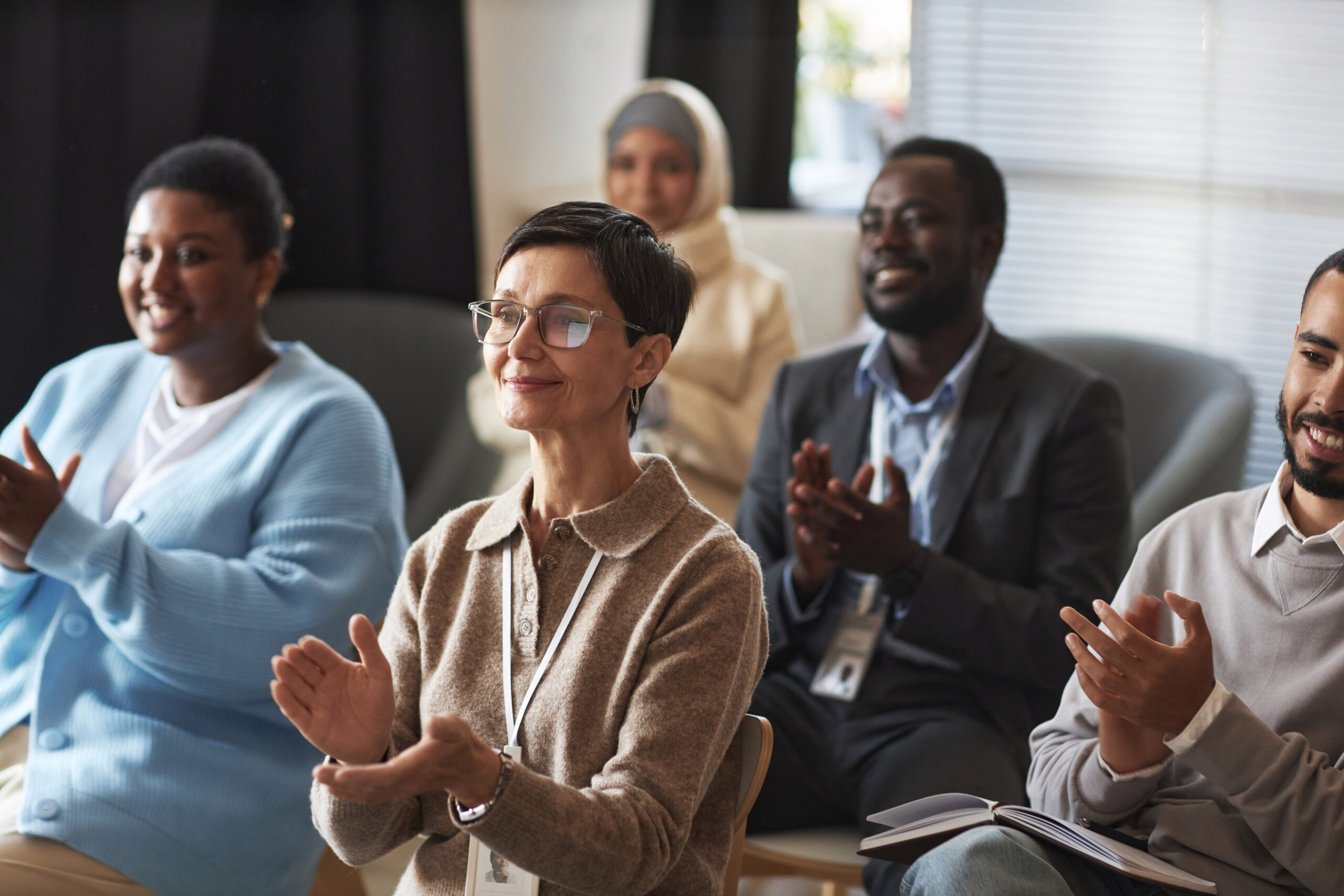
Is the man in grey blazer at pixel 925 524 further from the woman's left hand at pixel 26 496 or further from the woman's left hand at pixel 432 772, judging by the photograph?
the woman's left hand at pixel 26 496

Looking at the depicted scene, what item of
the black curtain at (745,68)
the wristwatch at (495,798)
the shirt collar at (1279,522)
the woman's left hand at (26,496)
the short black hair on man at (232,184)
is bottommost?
the wristwatch at (495,798)

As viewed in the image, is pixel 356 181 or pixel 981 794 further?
pixel 356 181

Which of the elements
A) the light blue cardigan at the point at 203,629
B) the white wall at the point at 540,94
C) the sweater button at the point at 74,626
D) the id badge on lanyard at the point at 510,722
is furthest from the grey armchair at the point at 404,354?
the id badge on lanyard at the point at 510,722

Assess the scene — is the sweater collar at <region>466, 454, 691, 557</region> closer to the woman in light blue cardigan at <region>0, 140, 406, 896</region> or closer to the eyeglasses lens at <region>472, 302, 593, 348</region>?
Answer: the eyeglasses lens at <region>472, 302, 593, 348</region>

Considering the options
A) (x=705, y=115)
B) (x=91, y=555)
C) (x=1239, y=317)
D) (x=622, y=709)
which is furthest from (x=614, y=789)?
(x=1239, y=317)

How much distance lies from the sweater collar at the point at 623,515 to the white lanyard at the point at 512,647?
0.03 meters

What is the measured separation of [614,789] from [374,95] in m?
2.72

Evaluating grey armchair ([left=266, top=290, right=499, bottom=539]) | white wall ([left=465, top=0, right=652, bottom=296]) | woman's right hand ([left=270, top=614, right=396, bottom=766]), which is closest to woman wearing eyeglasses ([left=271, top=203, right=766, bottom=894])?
woman's right hand ([left=270, top=614, right=396, bottom=766])

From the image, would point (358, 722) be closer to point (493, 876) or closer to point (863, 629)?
point (493, 876)

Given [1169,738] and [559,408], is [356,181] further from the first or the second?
[1169,738]

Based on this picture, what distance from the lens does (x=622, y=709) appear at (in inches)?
50.4

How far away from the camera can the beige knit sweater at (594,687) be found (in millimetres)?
1172

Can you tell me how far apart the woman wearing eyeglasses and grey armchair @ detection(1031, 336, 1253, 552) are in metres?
1.19

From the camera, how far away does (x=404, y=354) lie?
3.20m
